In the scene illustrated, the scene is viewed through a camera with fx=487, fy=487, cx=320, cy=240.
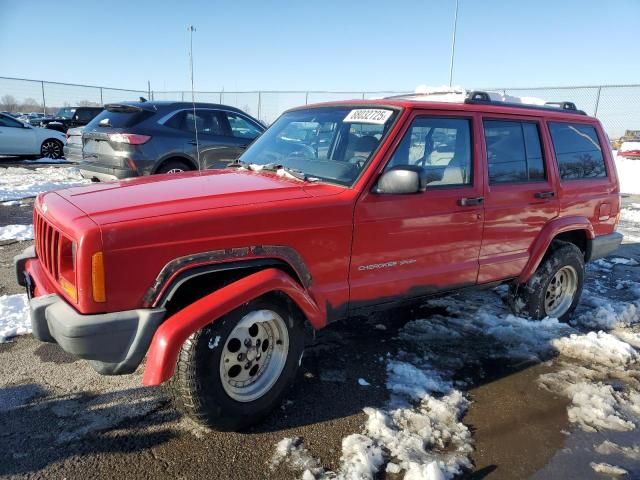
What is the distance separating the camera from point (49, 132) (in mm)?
14797

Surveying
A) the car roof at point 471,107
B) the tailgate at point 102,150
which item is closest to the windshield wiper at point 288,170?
the car roof at point 471,107

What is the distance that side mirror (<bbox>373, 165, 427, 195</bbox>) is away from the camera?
2939mm

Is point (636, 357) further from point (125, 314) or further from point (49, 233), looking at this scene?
point (49, 233)

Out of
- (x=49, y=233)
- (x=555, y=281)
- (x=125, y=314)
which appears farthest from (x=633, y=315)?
(x=49, y=233)

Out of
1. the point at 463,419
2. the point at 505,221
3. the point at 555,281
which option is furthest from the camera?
the point at 555,281

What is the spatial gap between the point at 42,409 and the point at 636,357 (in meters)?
4.30

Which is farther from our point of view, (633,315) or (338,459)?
(633,315)

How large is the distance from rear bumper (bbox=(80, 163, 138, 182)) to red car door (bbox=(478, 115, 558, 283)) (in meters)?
5.39

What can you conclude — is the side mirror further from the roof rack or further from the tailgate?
the tailgate

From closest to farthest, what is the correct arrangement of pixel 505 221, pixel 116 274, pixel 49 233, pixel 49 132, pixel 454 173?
pixel 116 274 → pixel 49 233 → pixel 454 173 → pixel 505 221 → pixel 49 132

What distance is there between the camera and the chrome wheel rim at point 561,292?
15.2ft

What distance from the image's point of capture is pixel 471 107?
12.1 feet

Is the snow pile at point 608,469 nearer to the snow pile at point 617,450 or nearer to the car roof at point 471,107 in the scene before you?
the snow pile at point 617,450

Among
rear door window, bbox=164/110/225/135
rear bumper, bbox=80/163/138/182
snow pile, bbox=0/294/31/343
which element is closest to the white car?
rear bumper, bbox=80/163/138/182
